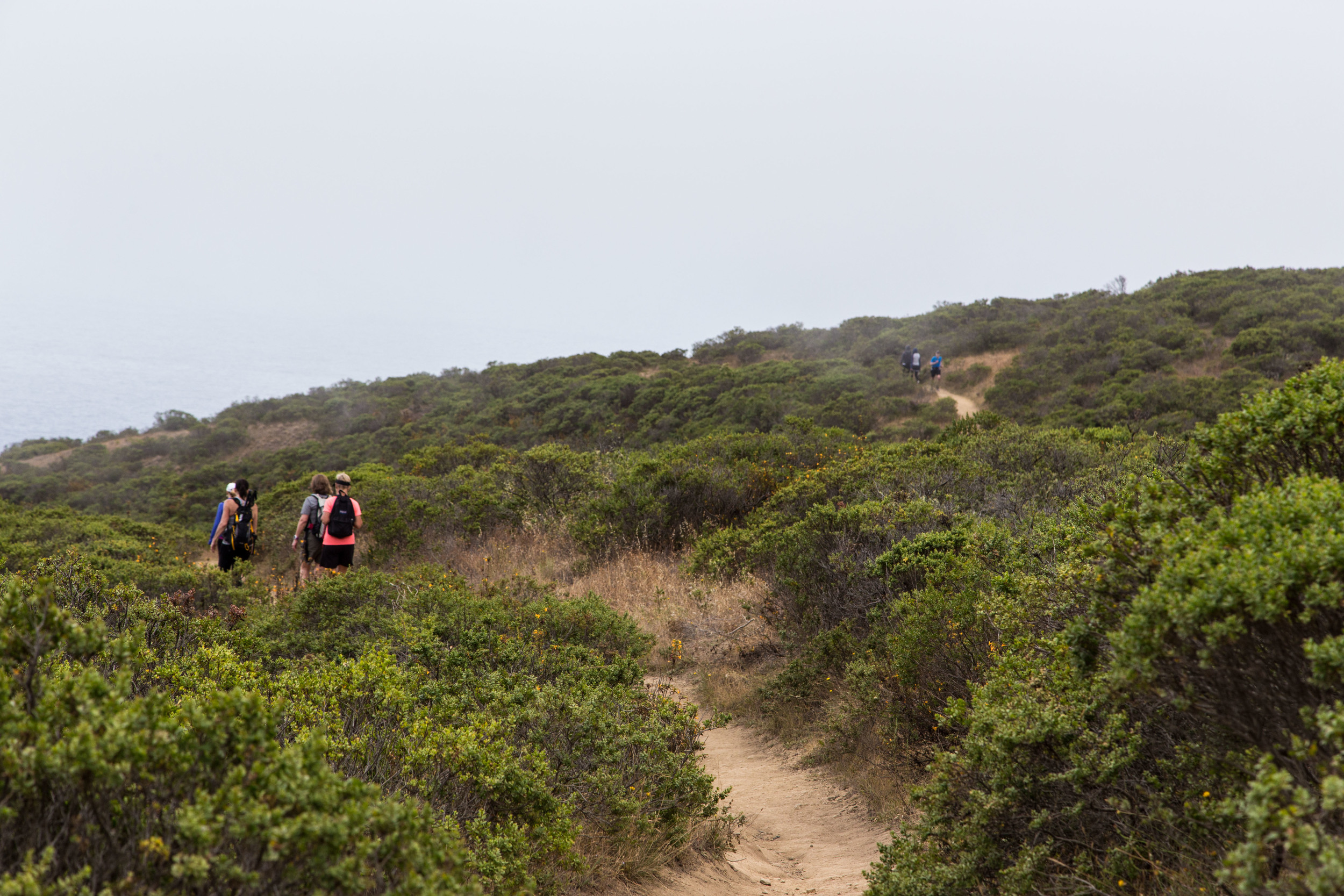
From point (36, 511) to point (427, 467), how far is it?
813cm

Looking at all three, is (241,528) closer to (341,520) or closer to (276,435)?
(341,520)

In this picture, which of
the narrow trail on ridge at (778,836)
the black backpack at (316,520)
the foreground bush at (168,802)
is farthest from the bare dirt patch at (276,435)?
the foreground bush at (168,802)

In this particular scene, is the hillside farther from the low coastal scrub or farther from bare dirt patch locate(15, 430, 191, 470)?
the low coastal scrub

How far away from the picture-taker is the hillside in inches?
846

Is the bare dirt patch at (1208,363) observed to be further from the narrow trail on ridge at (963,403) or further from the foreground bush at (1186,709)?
the foreground bush at (1186,709)

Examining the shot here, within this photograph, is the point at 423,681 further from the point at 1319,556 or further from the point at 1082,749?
the point at 1319,556

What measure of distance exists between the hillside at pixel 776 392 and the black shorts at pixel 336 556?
473 inches

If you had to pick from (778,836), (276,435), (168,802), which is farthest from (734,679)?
(276,435)

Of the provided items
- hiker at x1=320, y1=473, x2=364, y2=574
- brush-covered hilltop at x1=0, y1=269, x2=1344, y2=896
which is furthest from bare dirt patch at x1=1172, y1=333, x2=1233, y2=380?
hiker at x1=320, y1=473, x2=364, y2=574

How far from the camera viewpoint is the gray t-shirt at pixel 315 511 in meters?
Result: 8.74

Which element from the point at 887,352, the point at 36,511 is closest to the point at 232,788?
the point at 36,511

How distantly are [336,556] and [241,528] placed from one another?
1.07 m

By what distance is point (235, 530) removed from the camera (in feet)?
28.7

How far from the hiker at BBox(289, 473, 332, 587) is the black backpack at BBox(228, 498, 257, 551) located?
0.49 meters
